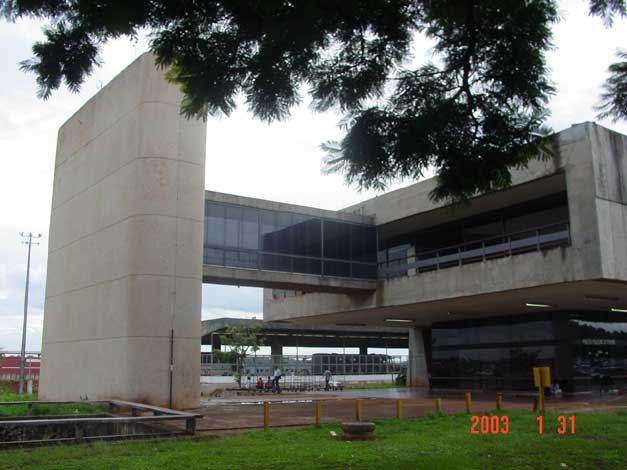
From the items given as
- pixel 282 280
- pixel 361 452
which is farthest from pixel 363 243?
pixel 361 452

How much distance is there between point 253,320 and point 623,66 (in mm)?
50007

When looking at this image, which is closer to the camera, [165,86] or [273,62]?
[273,62]

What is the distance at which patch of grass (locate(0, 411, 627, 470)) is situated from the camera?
11055 mm

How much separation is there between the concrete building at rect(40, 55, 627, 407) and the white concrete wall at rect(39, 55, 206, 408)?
0.06 m

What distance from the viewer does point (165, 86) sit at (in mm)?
25250

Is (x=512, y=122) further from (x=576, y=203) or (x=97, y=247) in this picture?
(x=97, y=247)

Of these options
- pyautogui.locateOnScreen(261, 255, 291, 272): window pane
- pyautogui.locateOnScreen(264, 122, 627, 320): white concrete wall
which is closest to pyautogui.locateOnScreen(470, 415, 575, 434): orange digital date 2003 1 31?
pyautogui.locateOnScreen(264, 122, 627, 320): white concrete wall

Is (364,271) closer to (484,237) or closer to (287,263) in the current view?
(287,263)

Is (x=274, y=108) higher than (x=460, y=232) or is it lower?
lower

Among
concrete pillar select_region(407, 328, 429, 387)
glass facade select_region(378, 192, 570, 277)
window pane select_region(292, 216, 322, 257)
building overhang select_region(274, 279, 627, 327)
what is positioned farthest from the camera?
concrete pillar select_region(407, 328, 429, 387)

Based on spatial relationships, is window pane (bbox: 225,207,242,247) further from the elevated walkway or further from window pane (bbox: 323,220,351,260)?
window pane (bbox: 323,220,351,260)

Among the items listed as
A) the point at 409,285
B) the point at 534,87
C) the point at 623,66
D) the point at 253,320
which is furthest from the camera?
the point at 253,320

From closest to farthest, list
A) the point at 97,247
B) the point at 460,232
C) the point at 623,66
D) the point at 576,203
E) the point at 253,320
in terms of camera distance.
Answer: the point at 623,66, the point at 576,203, the point at 97,247, the point at 460,232, the point at 253,320

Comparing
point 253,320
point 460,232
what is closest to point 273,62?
point 460,232
